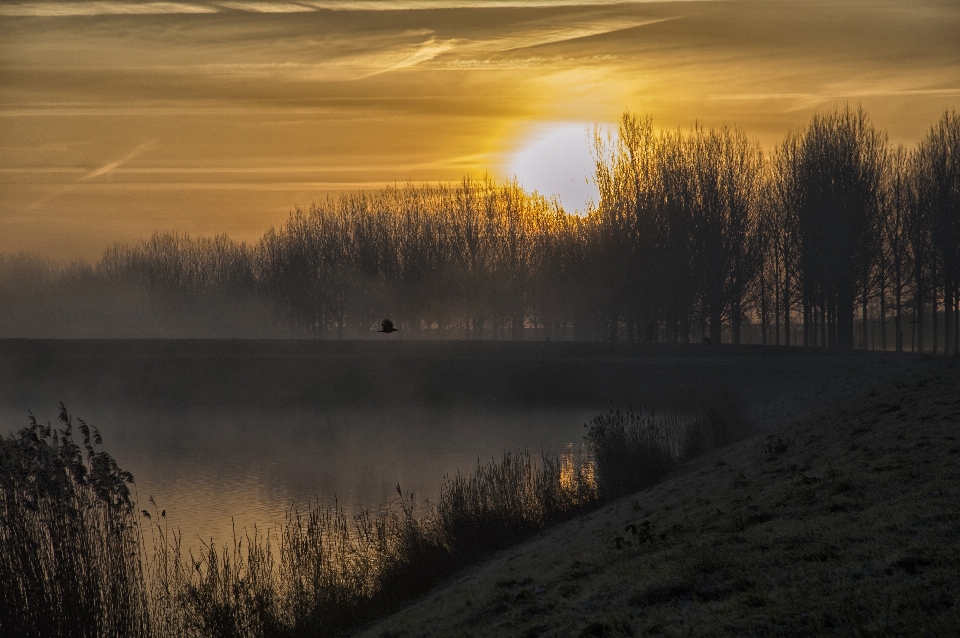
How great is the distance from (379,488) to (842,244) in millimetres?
37832

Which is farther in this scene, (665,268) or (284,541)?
(665,268)

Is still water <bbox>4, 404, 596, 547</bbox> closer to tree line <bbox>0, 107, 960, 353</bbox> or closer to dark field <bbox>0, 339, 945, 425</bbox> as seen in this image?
dark field <bbox>0, 339, 945, 425</bbox>

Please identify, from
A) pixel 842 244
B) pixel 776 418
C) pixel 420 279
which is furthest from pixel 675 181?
pixel 776 418

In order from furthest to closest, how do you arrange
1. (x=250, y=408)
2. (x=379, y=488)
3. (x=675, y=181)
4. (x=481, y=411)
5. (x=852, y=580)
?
(x=675, y=181) < (x=250, y=408) < (x=481, y=411) < (x=379, y=488) < (x=852, y=580)

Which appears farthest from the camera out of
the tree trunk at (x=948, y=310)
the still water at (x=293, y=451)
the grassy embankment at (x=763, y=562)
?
the tree trunk at (x=948, y=310)

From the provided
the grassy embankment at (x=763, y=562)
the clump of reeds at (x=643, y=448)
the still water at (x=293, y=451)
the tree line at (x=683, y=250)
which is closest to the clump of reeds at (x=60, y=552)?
the grassy embankment at (x=763, y=562)

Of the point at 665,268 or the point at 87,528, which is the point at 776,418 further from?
the point at 665,268

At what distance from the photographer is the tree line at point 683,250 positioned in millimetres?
53406

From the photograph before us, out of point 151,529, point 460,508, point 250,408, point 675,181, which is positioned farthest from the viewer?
point 675,181

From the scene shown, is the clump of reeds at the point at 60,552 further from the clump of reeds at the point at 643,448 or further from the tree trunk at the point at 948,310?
the tree trunk at the point at 948,310

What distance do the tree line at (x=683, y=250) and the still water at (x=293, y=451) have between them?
18.0 metres

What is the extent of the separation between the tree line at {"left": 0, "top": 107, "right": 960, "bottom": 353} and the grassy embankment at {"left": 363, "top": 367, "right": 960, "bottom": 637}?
4034 cm

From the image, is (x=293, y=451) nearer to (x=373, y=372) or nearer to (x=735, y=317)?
(x=373, y=372)

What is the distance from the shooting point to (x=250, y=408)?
49844 mm
